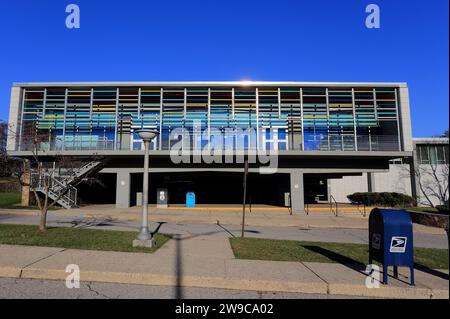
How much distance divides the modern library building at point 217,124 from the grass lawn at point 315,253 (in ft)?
→ 43.3

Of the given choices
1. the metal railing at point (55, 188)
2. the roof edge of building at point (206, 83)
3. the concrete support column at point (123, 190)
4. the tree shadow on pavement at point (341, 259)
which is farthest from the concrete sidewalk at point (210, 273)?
the roof edge of building at point (206, 83)

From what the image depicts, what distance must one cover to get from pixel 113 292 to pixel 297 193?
64.7ft

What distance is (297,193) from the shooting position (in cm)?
2367

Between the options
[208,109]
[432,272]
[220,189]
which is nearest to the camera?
[432,272]

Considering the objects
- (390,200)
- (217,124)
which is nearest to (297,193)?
(217,124)

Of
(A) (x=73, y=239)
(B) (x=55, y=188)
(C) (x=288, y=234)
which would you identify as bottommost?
(C) (x=288, y=234)

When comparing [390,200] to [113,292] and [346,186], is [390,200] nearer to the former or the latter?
[346,186]

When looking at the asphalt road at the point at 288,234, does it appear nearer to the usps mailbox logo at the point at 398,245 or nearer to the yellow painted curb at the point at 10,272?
the usps mailbox logo at the point at 398,245

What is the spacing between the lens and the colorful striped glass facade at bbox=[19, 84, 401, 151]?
25.5 meters

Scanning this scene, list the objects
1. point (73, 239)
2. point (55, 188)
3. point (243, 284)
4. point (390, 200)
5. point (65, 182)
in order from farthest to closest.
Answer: point (390, 200)
point (55, 188)
point (65, 182)
point (73, 239)
point (243, 284)

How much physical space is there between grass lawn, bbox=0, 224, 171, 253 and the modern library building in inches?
485

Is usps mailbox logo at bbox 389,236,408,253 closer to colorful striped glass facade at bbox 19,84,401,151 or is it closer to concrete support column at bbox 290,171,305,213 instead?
concrete support column at bbox 290,171,305,213
